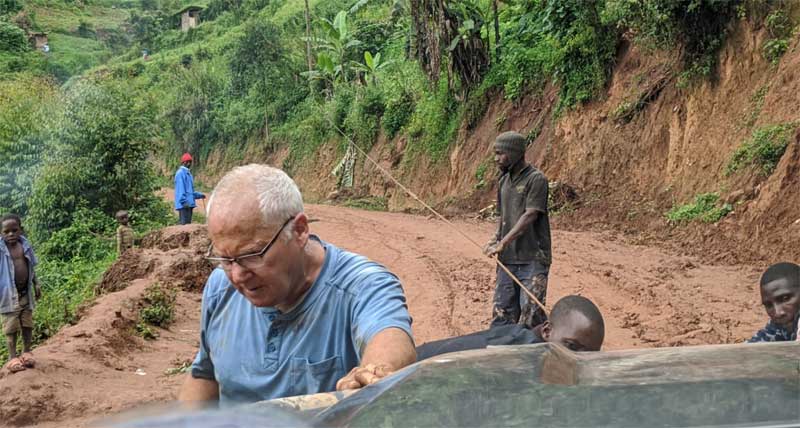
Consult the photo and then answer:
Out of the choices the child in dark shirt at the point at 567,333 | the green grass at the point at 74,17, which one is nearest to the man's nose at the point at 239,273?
the child in dark shirt at the point at 567,333

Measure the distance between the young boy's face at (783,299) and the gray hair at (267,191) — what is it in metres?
3.33

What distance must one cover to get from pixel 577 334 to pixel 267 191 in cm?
257

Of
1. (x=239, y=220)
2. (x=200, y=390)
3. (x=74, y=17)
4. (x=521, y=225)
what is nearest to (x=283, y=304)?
(x=239, y=220)

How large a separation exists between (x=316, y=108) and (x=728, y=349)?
1222 inches

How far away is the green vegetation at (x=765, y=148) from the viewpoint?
1033 centimetres

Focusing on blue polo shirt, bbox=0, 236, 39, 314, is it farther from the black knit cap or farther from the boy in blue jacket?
the boy in blue jacket

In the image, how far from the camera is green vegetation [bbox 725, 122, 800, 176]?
407 inches

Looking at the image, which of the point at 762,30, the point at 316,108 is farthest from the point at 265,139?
the point at 762,30

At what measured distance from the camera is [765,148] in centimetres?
1048

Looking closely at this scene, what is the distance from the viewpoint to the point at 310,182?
30.9 meters

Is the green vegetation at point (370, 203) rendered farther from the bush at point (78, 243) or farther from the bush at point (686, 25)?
the bush at point (686, 25)

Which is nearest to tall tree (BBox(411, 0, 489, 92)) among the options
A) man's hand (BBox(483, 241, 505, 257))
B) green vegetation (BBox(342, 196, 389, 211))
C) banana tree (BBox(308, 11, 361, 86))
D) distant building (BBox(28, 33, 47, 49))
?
green vegetation (BBox(342, 196, 389, 211))

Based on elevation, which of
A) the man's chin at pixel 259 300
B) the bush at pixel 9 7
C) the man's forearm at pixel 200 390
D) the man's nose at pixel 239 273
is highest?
the bush at pixel 9 7

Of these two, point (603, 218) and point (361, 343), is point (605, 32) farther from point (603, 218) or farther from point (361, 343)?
point (361, 343)
